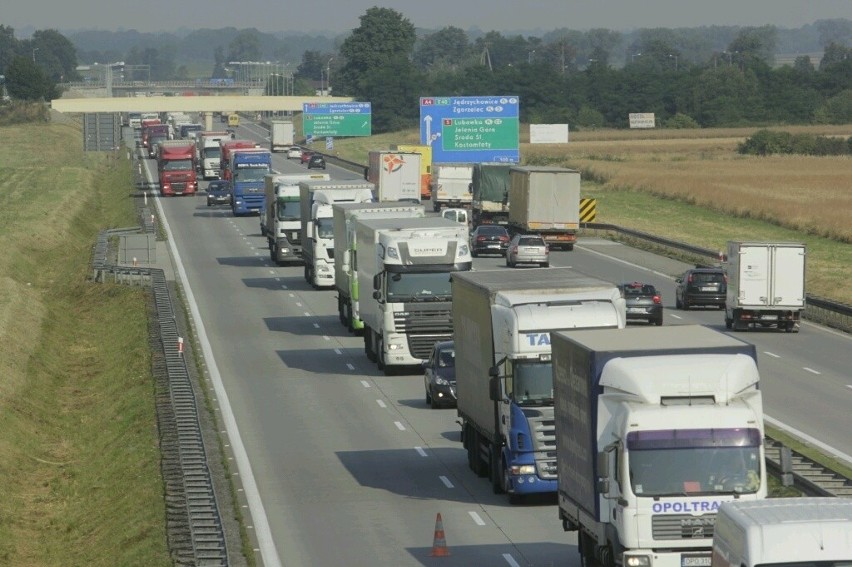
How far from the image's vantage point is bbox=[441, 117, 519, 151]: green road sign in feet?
318

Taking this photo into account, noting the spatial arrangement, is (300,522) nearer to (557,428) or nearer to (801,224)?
(557,428)

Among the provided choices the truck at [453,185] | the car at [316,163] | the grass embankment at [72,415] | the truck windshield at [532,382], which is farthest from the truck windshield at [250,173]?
the truck windshield at [532,382]

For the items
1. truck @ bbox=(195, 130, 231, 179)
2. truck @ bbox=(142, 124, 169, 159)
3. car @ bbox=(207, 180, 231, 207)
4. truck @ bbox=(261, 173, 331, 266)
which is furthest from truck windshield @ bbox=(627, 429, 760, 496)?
truck @ bbox=(142, 124, 169, 159)

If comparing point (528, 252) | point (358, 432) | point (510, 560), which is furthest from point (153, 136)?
point (510, 560)

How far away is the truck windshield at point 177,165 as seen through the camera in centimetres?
10919

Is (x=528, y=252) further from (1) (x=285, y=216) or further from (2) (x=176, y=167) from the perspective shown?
(2) (x=176, y=167)

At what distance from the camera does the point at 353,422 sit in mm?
35406

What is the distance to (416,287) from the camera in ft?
134

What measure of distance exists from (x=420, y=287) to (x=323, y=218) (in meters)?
18.0

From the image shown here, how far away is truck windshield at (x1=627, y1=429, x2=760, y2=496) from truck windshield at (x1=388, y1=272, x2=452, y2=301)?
71.2 ft

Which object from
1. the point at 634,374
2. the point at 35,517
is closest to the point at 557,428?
the point at 634,374

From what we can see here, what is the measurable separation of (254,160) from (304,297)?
3612 cm

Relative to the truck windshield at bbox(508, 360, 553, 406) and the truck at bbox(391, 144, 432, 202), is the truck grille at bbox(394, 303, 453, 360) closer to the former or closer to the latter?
the truck windshield at bbox(508, 360, 553, 406)

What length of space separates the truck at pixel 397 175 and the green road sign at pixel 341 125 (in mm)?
52155
